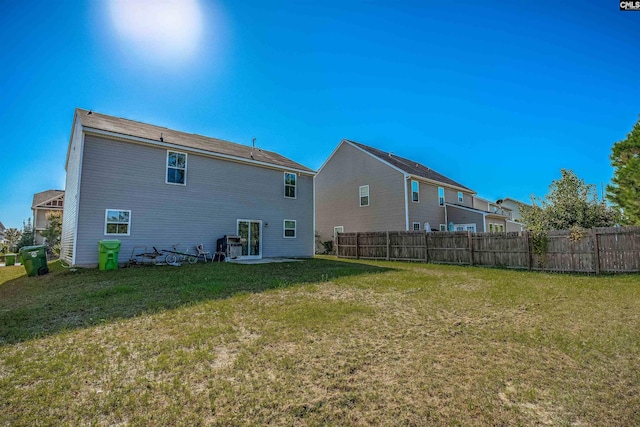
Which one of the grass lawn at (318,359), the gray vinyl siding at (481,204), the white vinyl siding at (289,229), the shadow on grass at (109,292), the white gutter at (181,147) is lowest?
the grass lawn at (318,359)

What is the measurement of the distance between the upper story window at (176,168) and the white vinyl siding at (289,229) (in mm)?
5668

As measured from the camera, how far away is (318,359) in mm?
3367

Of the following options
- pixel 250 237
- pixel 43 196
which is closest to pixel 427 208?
pixel 250 237

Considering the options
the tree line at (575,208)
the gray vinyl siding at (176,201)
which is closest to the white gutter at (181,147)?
the gray vinyl siding at (176,201)

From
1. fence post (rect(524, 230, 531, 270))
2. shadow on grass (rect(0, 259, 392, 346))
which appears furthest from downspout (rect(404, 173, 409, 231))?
shadow on grass (rect(0, 259, 392, 346))

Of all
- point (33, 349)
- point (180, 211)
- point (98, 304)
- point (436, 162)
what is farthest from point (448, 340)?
point (436, 162)

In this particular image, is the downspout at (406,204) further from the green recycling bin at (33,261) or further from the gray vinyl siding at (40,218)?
the gray vinyl siding at (40,218)

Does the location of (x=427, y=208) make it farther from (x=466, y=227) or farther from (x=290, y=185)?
(x=290, y=185)

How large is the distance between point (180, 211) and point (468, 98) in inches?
638

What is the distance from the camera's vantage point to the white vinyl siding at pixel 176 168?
12883mm

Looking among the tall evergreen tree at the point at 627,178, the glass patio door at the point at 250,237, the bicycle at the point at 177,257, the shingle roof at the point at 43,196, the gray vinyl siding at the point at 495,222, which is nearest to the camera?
the bicycle at the point at 177,257

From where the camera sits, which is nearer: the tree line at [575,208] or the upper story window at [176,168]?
the tree line at [575,208]

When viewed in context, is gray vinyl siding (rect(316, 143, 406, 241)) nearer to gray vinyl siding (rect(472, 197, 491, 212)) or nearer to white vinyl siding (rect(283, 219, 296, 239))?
white vinyl siding (rect(283, 219, 296, 239))

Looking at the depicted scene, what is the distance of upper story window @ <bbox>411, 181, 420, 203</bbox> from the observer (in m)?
20.5
